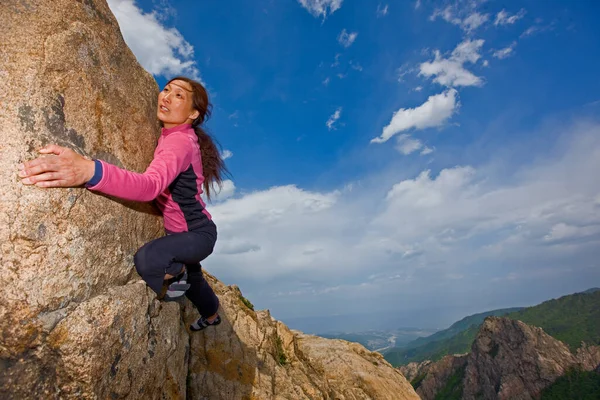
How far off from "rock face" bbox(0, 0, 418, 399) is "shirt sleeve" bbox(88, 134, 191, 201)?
→ 0.89 metres

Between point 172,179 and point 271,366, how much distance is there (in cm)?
896

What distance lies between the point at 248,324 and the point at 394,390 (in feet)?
23.4

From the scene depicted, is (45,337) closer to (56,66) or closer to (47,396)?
(47,396)

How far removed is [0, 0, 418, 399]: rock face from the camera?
5379 millimetres

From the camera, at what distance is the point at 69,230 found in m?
5.88

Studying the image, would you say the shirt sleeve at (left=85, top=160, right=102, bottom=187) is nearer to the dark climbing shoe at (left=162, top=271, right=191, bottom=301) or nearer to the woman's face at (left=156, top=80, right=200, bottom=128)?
the woman's face at (left=156, top=80, right=200, bottom=128)

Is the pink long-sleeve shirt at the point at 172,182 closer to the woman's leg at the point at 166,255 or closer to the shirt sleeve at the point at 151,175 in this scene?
the shirt sleeve at the point at 151,175

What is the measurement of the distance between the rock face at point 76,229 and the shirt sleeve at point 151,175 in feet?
2.91

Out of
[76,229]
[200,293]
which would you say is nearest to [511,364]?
[200,293]

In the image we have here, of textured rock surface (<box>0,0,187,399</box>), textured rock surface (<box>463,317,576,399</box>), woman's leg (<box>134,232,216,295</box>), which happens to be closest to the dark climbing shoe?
textured rock surface (<box>0,0,187,399</box>)

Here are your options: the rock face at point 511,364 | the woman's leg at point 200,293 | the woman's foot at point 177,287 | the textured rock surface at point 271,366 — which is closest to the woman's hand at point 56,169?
the woman's foot at point 177,287

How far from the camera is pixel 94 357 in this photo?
5.93 m

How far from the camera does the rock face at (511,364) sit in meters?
119

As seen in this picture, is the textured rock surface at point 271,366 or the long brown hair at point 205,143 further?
the textured rock surface at point 271,366
